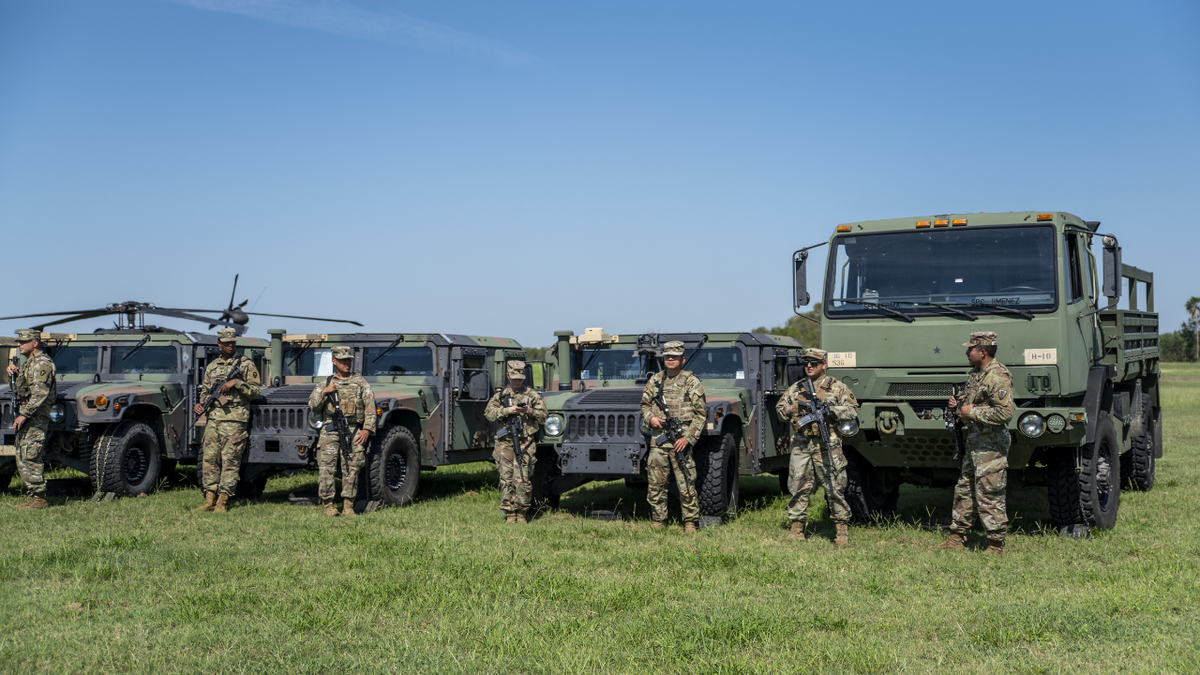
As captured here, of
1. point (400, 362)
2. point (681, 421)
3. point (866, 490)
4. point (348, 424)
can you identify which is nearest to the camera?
point (681, 421)

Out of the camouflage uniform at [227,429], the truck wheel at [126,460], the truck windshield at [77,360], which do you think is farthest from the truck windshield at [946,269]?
the truck windshield at [77,360]

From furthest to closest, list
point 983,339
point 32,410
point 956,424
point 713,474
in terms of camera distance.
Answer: point 32,410
point 713,474
point 956,424
point 983,339

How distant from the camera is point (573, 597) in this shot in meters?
5.98

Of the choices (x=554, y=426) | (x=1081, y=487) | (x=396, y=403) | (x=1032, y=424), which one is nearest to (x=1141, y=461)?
(x=1081, y=487)

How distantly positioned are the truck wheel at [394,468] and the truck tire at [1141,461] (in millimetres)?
7474

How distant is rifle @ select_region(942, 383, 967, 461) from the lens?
24.5 ft

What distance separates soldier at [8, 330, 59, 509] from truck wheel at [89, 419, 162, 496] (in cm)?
55

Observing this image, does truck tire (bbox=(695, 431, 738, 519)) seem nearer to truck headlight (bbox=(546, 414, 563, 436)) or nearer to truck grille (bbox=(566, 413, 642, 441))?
truck grille (bbox=(566, 413, 642, 441))

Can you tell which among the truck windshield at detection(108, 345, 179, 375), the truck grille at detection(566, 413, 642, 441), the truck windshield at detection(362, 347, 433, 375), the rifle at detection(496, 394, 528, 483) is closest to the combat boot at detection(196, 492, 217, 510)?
the truck windshield at detection(362, 347, 433, 375)

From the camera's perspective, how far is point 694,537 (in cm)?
810

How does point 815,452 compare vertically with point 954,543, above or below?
above

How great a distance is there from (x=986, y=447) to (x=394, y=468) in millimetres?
5700

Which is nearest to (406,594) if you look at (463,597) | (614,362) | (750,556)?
(463,597)

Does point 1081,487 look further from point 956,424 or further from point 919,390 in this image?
point 919,390
